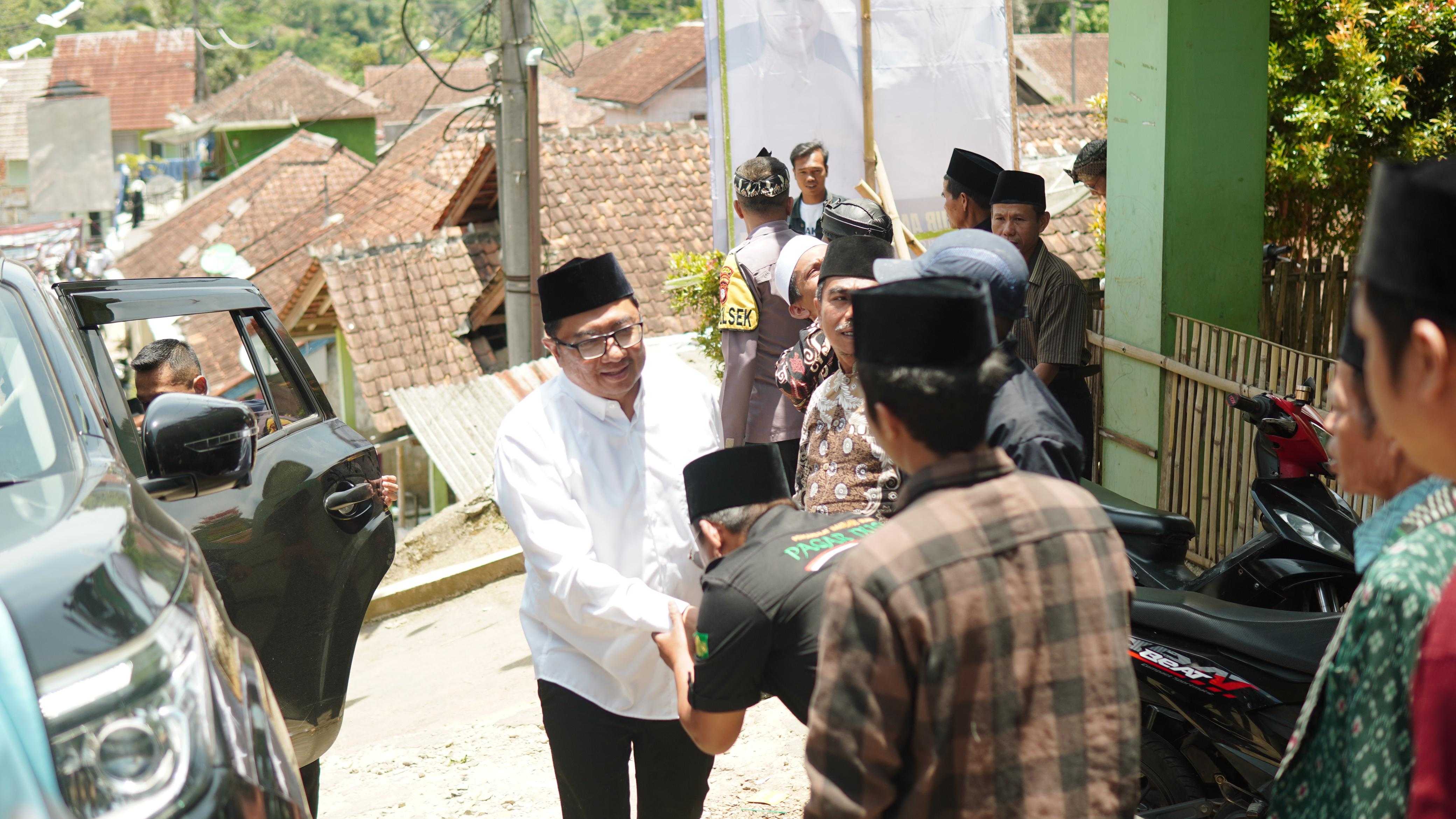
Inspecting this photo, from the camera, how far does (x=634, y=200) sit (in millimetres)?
18594

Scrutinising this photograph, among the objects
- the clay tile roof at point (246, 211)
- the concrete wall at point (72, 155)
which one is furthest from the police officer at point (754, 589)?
the clay tile roof at point (246, 211)

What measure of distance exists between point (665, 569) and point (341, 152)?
1425 inches

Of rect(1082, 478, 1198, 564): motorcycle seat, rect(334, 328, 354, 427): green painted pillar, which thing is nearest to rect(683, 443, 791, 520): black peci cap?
rect(1082, 478, 1198, 564): motorcycle seat

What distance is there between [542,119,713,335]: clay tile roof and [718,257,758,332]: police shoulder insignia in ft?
36.5

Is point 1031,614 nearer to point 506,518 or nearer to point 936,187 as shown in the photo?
point 506,518

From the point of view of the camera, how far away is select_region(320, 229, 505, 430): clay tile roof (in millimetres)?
17625

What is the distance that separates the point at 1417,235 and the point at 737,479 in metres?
1.43

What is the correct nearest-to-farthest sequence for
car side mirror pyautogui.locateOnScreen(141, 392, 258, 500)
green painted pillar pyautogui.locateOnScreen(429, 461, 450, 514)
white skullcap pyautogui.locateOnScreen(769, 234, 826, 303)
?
1. car side mirror pyautogui.locateOnScreen(141, 392, 258, 500)
2. white skullcap pyautogui.locateOnScreen(769, 234, 826, 303)
3. green painted pillar pyautogui.locateOnScreen(429, 461, 450, 514)

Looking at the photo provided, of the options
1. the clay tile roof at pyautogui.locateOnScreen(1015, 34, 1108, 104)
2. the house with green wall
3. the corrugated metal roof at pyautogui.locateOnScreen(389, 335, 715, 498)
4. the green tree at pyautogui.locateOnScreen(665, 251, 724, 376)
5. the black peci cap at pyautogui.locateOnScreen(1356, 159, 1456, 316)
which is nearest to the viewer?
the black peci cap at pyautogui.locateOnScreen(1356, 159, 1456, 316)

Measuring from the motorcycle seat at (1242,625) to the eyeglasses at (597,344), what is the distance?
1481 mm

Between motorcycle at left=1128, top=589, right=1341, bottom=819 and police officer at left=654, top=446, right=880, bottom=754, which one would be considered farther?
motorcycle at left=1128, top=589, right=1341, bottom=819

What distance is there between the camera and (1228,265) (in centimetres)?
636

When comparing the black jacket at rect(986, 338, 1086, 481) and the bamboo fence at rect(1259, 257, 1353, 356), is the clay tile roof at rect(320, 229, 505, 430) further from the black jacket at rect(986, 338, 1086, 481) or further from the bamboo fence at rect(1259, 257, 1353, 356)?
the black jacket at rect(986, 338, 1086, 481)

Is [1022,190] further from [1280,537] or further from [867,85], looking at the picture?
[1280,537]
